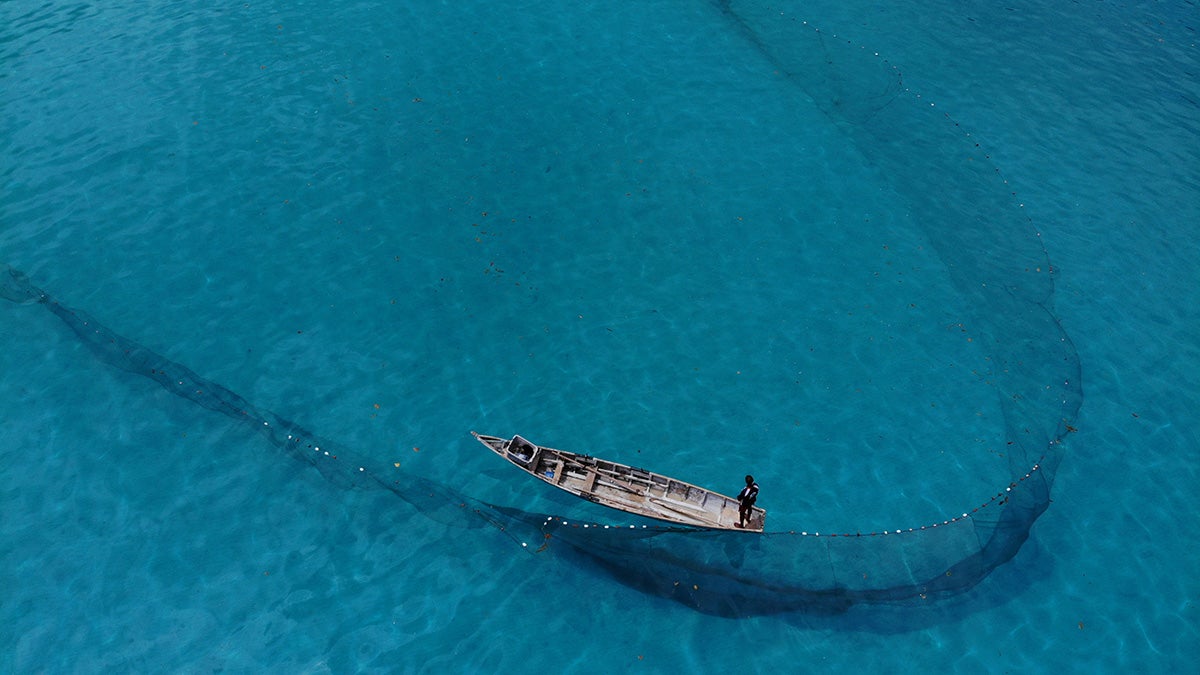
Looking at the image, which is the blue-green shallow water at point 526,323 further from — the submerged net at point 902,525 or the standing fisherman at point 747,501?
the standing fisherman at point 747,501

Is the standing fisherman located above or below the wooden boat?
above

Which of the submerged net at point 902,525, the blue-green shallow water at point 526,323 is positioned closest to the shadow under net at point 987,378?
the submerged net at point 902,525

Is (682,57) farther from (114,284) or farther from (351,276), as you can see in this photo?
(114,284)

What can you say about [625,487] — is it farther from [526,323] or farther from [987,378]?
[987,378]

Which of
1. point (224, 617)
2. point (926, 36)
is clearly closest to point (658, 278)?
point (224, 617)

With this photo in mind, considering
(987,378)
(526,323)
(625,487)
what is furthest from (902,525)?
(526,323)

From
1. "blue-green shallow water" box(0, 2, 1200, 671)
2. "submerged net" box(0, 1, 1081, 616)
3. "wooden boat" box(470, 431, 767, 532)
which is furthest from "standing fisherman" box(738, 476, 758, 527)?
"blue-green shallow water" box(0, 2, 1200, 671)

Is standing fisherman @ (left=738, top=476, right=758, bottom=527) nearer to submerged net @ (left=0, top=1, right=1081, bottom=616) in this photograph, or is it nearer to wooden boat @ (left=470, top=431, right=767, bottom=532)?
wooden boat @ (left=470, top=431, right=767, bottom=532)
